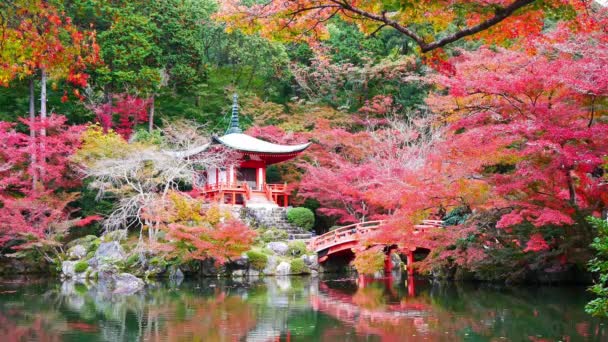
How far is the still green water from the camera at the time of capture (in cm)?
875

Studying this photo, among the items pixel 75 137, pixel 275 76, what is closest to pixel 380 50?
pixel 275 76

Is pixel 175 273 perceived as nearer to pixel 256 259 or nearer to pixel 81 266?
pixel 256 259

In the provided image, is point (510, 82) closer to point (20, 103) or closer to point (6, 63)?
point (6, 63)

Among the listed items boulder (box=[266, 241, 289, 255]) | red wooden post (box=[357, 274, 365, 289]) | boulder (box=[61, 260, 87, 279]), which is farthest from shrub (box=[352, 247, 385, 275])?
boulder (box=[61, 260, 87, 279])

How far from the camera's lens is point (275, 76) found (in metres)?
29.5

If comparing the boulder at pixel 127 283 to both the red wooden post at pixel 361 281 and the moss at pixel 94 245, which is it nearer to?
the moss at pixel 94 245

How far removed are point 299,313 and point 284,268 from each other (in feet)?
26.2

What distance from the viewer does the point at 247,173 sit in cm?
2503

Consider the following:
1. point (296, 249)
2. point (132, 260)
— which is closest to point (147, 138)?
point (132, 260)

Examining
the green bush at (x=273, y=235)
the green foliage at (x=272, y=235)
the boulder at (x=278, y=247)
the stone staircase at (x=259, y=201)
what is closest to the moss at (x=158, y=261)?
the boulder at (x=278, y=247)

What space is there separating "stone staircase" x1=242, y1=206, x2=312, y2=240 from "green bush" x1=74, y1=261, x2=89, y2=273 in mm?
5548

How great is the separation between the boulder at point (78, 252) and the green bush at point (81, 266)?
53 cm

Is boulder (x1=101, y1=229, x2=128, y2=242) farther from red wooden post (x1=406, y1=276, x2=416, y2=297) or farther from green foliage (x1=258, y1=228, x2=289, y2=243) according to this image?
red wooden post (x1=406, y1=276, x2=416, y2=297)

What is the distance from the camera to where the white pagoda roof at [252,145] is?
2295cm
